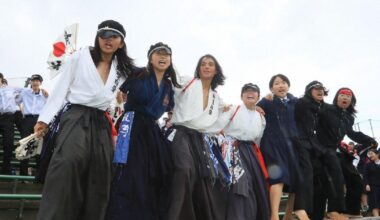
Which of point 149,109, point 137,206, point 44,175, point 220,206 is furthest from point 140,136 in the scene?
point 220,206

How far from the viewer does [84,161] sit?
3010 millimetres

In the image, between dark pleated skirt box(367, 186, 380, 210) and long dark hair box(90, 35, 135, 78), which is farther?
dark pleated skirt box(367, 186, 380, 210)

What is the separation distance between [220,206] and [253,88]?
175 cm

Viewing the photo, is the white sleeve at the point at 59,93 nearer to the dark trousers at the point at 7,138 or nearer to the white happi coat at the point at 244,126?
the white happi coat at the point at 244,126

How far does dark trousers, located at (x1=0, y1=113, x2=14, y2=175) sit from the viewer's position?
6.79 meters

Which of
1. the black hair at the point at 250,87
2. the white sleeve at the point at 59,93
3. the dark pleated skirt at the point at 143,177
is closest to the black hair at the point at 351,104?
the black hair at the point at 250,87

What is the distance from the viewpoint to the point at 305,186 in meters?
4.68

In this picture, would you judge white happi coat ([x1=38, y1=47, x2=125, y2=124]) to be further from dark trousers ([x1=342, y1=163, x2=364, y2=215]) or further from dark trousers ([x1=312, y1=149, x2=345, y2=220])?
dark trousers ([x1=342, y1=163, x2=364, y2=215])

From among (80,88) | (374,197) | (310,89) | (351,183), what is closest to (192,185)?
(80,88)

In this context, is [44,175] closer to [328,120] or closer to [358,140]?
[328,120]

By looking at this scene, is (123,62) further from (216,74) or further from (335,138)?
(335,138)

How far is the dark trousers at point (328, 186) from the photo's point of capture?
490 centimetres

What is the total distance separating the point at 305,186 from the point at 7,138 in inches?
212

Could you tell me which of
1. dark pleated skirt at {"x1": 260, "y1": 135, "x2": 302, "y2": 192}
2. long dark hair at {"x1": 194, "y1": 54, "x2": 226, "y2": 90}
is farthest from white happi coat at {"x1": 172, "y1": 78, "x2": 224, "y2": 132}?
dark pleated skirt at {"x1": 260, "y1": 135, "x2": 302, "y2": 192}
